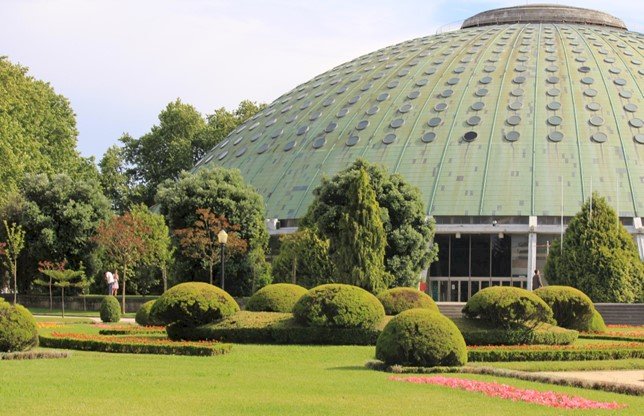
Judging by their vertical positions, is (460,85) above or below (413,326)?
above

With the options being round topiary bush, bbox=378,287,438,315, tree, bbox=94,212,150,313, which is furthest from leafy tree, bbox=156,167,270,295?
round topiary bush, bbox=378,287,438,315

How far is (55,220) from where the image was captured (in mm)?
65062

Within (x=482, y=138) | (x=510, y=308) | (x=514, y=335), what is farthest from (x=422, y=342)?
(x=482, y=138)

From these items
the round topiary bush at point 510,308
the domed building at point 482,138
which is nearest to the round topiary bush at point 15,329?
the round topiary bush at point 510,308

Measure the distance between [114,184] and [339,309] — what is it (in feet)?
226

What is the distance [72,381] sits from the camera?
2114cm

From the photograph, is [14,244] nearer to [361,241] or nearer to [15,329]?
[361,241]

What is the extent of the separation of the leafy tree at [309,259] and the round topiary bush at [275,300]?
16.3m

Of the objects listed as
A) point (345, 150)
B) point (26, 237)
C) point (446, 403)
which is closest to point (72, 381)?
point (446, 403)

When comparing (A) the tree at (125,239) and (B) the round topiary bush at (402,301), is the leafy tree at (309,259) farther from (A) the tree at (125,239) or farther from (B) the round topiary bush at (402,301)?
(B) the round topiary bush at (402,301)

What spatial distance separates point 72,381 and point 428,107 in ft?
182

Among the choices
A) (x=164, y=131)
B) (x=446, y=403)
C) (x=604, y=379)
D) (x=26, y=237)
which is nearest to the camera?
(x=446, y=403)

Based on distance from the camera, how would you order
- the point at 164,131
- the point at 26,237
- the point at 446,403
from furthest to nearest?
1. the point at 164,131
2. the point at 26,237
3. the point at 446,403

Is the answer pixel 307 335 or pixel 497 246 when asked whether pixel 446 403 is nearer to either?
pixel 307 335
